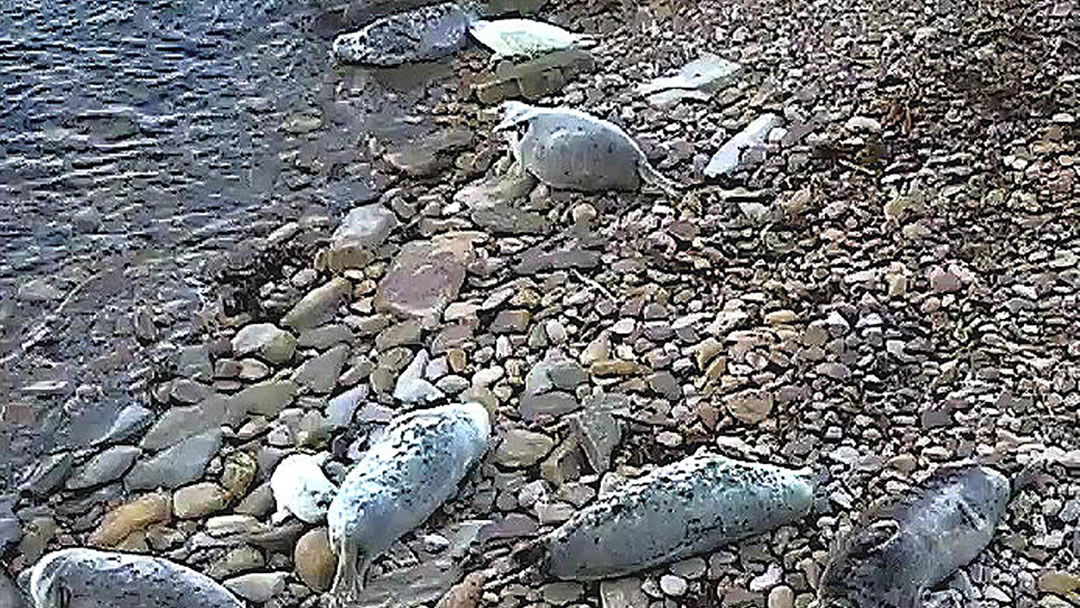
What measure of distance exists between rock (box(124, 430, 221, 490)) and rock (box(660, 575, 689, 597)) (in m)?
1.37

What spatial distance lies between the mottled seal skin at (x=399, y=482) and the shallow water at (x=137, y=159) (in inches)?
40.9

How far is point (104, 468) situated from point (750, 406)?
180 centimetres

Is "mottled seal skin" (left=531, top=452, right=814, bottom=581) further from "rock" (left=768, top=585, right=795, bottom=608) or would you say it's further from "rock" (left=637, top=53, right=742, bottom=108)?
"rock" (left=637, top=53, right=742, bottom=108)

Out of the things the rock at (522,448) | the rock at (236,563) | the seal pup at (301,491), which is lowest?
the rock at (236,563)

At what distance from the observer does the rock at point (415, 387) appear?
420cm

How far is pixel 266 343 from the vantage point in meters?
4.57

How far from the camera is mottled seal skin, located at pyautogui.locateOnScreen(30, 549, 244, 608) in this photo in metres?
3.31

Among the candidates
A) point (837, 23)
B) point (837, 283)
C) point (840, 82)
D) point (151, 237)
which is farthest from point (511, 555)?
point (837, 23)

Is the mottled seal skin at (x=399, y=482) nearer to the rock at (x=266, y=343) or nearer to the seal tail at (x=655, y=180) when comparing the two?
the rock at (x=266, y=343)

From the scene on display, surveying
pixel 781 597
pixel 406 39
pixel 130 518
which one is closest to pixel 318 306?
pixel 130 518

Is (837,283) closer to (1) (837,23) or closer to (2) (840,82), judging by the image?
(2) (840,82)

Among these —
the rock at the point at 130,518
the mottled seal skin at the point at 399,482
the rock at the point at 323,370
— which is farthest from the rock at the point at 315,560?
the rock at the point at 323,370

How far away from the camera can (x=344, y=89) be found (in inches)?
250

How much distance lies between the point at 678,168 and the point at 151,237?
1.94m
